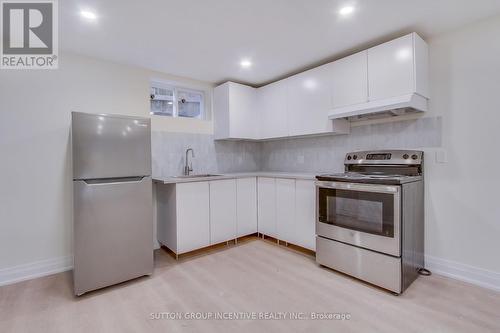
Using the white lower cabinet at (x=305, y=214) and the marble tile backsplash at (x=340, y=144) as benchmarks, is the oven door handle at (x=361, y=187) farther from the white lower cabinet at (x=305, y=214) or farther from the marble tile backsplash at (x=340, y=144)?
the marble tile backsplash at (x=340, y=144)

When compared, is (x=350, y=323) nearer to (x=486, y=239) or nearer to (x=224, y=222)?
(x=486, y=239)

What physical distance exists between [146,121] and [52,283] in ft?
5.81

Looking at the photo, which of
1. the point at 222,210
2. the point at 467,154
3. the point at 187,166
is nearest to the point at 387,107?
the point at 467,154

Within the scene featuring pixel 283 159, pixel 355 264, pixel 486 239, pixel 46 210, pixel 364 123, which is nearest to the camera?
pixel 486 239

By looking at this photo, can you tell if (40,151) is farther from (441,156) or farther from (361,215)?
(441,156)

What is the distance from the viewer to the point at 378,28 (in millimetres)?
2186

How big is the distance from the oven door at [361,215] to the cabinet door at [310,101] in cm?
83

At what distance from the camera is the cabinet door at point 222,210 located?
117 inches

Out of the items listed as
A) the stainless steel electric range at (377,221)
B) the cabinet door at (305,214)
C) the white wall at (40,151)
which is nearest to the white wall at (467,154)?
the stainless steel electric range at (377,221)

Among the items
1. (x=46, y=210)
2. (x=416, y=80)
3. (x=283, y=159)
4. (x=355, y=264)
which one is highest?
(x=416, y=80)

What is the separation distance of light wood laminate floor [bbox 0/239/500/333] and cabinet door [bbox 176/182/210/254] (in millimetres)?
319

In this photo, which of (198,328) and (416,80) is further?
(416,80)


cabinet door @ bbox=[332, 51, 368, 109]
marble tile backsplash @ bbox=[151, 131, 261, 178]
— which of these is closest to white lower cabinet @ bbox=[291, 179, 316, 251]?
cabinet door @ bbox=[332, 51, 368, 109]

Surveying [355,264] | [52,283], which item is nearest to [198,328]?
[355,264]
